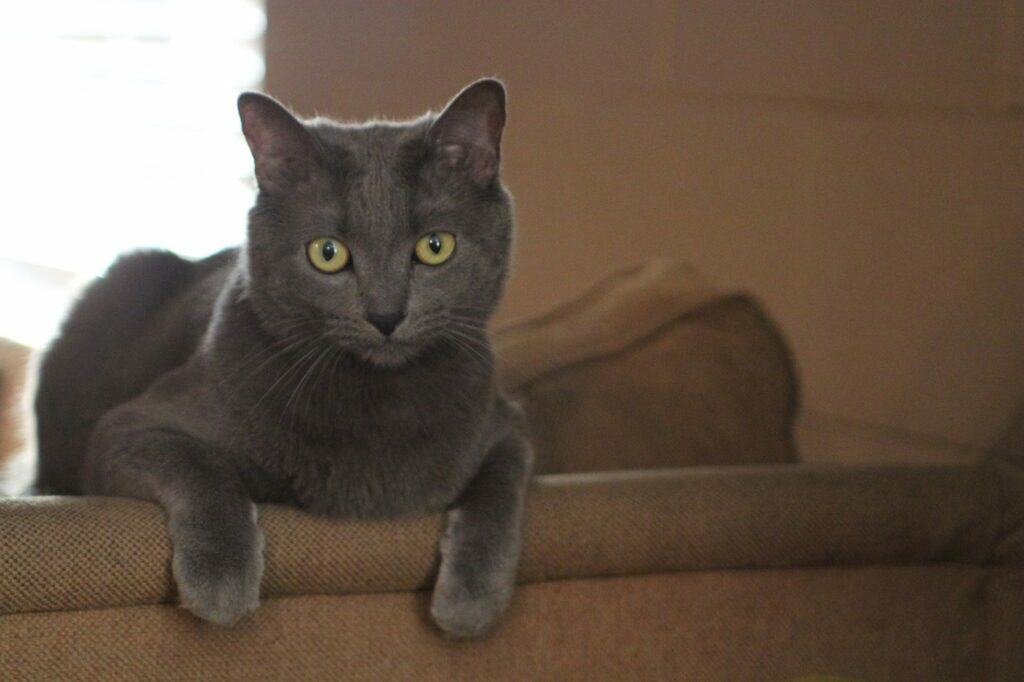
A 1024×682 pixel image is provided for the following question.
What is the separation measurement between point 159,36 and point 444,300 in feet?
7.22

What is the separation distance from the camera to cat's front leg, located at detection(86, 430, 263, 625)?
106 cm

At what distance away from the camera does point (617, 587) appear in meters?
1.25

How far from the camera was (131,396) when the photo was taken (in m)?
1.46

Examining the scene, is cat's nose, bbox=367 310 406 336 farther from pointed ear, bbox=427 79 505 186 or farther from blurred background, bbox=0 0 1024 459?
blurred background, bbox=0 0 1024 459

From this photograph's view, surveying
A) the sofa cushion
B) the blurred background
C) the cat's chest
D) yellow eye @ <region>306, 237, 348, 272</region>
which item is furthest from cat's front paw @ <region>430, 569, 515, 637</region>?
the blurred background

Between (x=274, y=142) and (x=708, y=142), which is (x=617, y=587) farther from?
(x=708, y=142)

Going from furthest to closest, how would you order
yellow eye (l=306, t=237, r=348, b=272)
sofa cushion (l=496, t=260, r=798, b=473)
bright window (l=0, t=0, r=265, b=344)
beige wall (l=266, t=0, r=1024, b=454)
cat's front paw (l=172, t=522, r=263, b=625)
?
bright window (l=0, t=0, r=265, b=344) < beige wall (l=266, t=0, r=1024, b=454) < sofa cushion (l=496, t=260, r=798, b=473) < yellow eye (l=306, t=237, r=348, b=272) < cat's front paw (l=172, t=522, r=263, b=625)

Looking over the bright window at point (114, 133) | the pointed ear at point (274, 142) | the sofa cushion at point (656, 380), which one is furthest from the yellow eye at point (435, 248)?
the bright window at point (114, 133)

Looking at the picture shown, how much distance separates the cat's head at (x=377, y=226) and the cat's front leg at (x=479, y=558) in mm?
174

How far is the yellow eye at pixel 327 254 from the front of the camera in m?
1.16

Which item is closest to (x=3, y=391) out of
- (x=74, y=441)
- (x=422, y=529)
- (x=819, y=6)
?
(x=74, y=441)

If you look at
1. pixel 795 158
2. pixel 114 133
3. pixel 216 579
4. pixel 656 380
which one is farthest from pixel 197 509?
pixel 114 133

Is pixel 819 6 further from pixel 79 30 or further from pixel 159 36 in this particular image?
A: pixel 79 30

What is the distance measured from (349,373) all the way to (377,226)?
0.17 m
